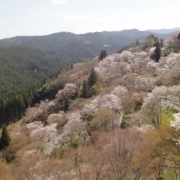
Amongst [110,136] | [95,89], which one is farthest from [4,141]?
[95,89]

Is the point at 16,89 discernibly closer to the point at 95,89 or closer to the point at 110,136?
the point at 95,89

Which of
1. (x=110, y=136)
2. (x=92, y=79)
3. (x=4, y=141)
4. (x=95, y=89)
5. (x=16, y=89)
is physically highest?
(x=110, y=136)

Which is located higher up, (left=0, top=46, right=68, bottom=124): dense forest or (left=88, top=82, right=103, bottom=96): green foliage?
(left=88, top=82, right=103, bottom=96): green foliage

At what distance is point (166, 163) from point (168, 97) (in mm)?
17685

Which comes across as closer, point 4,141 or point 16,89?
point 4,141

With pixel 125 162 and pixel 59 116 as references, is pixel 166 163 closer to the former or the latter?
pixel 125 162

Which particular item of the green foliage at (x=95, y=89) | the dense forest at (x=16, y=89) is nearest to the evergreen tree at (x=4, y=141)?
the green foliage at (x=95, y=89)

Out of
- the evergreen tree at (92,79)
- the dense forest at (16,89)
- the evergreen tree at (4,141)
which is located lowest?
the dense forest at (16,89)

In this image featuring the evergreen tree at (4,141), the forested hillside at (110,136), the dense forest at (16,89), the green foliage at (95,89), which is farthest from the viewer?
the dense forest at (16,89)

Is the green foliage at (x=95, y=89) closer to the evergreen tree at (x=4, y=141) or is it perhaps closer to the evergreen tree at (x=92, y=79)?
the evergreen tree at (x=92, y=79)

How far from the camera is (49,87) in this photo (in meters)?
82.1

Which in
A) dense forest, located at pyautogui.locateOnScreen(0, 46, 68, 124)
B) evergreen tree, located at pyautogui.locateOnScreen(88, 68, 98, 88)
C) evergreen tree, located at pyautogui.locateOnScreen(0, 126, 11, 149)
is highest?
evergreen tree, located at pyautogui.locateOnScreen(88, 68, 98, 88)

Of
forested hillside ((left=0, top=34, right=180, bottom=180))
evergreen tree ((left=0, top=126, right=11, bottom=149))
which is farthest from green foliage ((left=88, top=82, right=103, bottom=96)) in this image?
evergreen tree ((left=0, top=126, right=11, bottom=149))

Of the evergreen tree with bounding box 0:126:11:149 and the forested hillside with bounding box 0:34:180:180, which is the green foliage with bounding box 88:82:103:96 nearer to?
the forested hillside with bounding box 0:34:180:180
